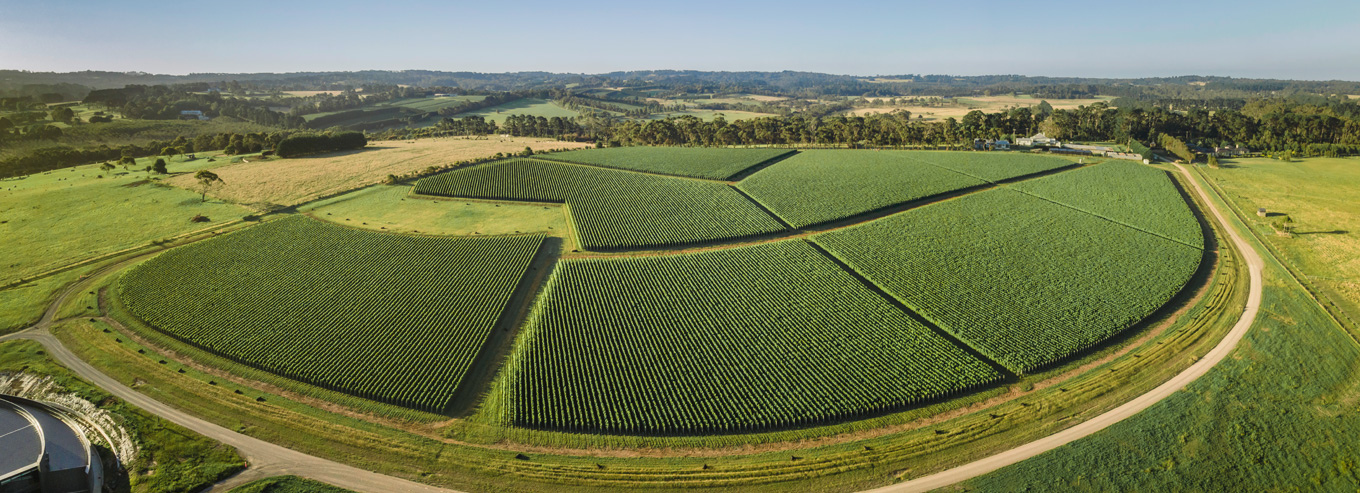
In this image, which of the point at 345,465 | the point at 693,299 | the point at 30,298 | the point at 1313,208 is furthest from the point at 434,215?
the point at 1313,208

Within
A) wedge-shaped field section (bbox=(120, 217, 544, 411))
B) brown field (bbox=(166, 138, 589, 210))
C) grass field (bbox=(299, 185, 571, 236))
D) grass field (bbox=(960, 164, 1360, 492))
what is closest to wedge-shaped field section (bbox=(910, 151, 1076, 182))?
grass field (bbox=(960, 164, 1360, 492))

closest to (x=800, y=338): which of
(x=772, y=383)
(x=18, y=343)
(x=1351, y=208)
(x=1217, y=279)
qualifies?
(x=772, y=383)

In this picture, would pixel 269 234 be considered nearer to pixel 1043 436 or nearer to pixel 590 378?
pixel 590 378

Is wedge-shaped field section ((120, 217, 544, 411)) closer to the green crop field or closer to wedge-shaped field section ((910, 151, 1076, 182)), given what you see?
the green crop field

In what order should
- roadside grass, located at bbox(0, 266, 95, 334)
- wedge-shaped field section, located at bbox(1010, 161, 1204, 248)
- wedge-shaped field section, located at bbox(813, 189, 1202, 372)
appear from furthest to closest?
1. wedge-shaped field section, located at bbox(1010, 161, 1204, 248)
2. roadside grass, located at bbox(0, 266, 95, 334)
3. wedge-shaped field section, located at bbox(813, 189, 1202, 372)

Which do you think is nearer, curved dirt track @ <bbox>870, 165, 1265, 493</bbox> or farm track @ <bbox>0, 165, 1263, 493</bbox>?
curved dirt track @ <bbox>870, 165, 1265, 493</bbox>

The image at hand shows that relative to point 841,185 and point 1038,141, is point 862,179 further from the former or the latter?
point 1038,141

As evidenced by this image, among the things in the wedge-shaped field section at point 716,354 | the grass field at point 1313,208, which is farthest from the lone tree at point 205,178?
the grass field at point 1313,208
